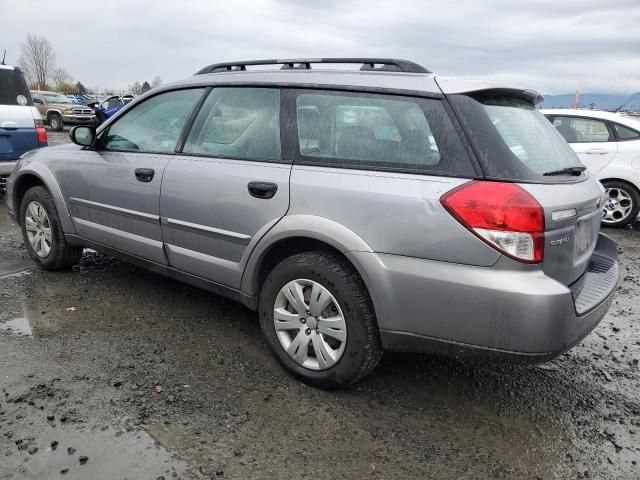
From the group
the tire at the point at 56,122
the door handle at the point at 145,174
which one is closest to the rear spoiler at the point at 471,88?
the door handle at the point at 145,174

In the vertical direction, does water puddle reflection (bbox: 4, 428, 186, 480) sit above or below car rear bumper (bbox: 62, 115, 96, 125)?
above

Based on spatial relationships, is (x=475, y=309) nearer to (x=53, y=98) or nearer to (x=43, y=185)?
(x=43, y=185)

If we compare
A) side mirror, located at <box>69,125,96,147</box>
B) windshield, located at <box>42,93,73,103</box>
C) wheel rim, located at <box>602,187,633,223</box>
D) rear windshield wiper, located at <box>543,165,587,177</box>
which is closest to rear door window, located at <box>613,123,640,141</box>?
wheel rim, located at <box>602,187,633,223</box>

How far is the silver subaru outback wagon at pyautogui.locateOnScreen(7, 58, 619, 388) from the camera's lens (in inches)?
91.9

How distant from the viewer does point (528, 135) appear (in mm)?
2764

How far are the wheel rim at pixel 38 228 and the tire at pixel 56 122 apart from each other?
20.9 metres

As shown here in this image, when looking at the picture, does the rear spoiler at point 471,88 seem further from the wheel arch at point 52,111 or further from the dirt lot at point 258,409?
the wheel arch at point 52,111

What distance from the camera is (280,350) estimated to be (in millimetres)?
3035

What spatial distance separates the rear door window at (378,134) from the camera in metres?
2.50

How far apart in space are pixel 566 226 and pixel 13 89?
7730 mm

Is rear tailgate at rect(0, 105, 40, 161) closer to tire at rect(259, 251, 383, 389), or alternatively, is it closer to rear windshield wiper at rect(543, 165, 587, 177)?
tire at rect(259, 251, 383, 389)

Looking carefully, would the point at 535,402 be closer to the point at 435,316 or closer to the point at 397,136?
the point at 435,316

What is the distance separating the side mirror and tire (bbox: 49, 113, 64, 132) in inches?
852

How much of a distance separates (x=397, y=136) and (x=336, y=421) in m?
1.45
